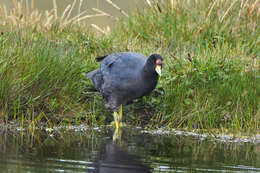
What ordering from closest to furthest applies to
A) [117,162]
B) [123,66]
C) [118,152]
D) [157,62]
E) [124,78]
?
[117,162], [118,152], [157,62], [124,78], [123,66]

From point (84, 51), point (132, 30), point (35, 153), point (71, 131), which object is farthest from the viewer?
point (132, 30)

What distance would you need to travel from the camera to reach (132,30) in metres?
9.62

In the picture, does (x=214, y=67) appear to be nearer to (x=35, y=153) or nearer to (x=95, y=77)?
(x=95, y=77)

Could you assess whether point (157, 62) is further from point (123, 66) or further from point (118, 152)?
point (118, 152)

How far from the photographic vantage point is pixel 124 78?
6.65 metres

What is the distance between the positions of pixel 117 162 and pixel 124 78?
2272mm

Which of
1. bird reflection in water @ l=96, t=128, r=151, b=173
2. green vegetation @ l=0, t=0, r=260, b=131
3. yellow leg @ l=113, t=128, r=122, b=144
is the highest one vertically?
green vegetation @ l=0, t=0, r=260, b=131

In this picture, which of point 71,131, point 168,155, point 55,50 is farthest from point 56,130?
point 168,155

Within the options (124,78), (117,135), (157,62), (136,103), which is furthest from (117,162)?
(136,103)

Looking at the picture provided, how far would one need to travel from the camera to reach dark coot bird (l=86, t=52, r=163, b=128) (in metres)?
6.43

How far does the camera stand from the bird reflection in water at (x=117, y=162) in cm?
418

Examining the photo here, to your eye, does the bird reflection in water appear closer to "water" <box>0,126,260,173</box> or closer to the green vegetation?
"water" <box>0,126,260,173</box>

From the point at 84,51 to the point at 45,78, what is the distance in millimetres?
1709

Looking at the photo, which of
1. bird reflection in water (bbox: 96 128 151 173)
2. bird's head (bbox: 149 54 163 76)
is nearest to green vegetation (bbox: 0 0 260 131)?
bird's head (bbox: 149 54 163 76)
